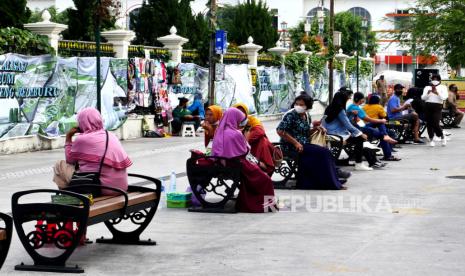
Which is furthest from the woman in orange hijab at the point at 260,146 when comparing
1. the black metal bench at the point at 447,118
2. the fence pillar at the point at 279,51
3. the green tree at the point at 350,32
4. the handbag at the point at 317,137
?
the green tree at the point at 350,32

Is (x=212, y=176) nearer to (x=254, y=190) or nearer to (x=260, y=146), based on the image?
(x=254, y=190)

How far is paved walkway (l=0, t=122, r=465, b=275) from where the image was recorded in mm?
8906

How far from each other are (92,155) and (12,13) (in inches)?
715

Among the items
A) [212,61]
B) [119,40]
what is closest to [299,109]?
[119,40]

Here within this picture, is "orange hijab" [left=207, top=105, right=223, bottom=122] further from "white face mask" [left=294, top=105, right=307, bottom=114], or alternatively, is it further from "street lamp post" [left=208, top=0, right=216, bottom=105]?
"street lamp post" [left=208, top=0, right=216, bottom=105]

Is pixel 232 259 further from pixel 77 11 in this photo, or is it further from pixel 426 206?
pixel 77 11

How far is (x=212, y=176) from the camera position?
40.1 ft

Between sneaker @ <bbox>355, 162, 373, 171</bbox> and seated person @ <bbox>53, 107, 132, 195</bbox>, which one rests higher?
seated person @ <bbox>53, 107, 132, 195</bbox>

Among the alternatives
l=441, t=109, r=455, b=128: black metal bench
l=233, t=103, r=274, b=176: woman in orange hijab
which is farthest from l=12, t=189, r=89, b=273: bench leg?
l=441, t=109, r=455, b=128: black metal bench

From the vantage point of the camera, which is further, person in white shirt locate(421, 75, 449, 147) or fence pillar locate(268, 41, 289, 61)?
fence pillar locate(268, 41, 289, 61)

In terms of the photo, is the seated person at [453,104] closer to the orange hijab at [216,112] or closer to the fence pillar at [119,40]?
the fence pillar at [119,40]

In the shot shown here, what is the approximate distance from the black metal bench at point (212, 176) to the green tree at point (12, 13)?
51.4 ft

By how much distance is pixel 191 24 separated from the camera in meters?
43.2

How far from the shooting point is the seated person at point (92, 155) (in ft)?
32.0
